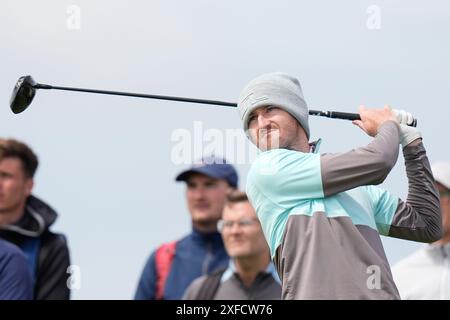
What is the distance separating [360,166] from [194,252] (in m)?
3.66

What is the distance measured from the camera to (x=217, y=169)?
9.88 metres

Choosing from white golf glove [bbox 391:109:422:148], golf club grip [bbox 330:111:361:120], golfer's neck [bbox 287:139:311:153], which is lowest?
golfer's neck [bbox 287:139:311:153]

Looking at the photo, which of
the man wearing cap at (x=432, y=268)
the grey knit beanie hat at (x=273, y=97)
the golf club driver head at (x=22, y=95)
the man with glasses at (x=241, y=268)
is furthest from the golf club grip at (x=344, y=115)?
the man wearing cap at (x=432, y=268)

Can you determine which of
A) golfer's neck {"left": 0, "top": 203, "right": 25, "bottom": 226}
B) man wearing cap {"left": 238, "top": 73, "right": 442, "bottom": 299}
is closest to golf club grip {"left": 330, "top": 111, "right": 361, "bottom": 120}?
man wearing cap {"left": 238, "top": 73, "right": 442, "bottom": 299}

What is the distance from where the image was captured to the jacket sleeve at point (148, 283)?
30.7 feet

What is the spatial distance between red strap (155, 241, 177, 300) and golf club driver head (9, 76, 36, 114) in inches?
90.2

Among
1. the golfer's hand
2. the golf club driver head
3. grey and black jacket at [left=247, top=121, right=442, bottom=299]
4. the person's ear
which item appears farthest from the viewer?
the person's ear

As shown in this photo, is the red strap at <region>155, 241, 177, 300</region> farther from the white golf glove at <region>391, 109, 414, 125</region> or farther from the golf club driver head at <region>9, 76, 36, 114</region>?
the white golf glove at <region>391, 109, 414, 125</region>

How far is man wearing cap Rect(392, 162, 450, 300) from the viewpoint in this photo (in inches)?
356

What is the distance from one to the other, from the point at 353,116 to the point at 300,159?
623mm

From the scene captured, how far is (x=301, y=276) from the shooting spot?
5.88 m

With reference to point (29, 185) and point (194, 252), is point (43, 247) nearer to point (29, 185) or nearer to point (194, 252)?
point (29, 185)
